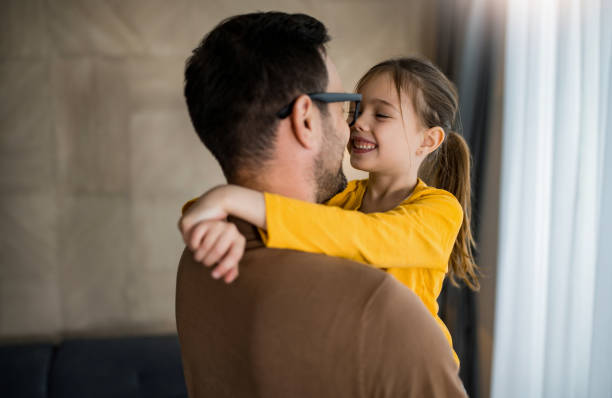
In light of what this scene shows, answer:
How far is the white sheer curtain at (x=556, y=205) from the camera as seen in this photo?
1.36m

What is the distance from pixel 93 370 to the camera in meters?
2.20

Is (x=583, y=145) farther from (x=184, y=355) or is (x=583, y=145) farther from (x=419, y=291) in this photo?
(x=184, y=355)

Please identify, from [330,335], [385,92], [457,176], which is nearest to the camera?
[330,335]

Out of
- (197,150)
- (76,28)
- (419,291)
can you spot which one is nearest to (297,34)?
(419,291)

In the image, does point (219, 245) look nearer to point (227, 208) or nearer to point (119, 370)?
point (227, 208)

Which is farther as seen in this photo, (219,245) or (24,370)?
(24,370)

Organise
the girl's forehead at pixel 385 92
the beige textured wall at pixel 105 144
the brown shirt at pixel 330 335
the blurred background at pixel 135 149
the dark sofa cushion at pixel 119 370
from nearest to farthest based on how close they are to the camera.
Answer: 1. the brown shirt at pixel 330 335
2. the girl's forehead at pixel 385 92
3. the blurred background at pixel 135 149
4. the dark sofa cushion at pixel 119 370
5. the beige textured wall at pixel 105 144

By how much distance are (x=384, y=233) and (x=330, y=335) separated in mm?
324

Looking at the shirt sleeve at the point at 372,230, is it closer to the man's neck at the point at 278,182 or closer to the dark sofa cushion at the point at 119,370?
the man's neck at the point at 278,182

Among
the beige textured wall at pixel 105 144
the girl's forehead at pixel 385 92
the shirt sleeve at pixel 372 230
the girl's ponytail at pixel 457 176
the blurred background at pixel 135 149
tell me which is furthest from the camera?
the beige textured wall at pixel 105 144

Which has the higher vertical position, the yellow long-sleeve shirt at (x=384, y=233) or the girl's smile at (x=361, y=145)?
the girl's smile at (x=361, y=145)

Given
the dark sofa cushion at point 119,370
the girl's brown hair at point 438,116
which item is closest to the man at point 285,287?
the girl's brown hair at point 438,116

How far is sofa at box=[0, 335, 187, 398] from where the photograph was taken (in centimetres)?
214

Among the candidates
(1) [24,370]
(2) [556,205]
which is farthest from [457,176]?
(1) [24,370]
